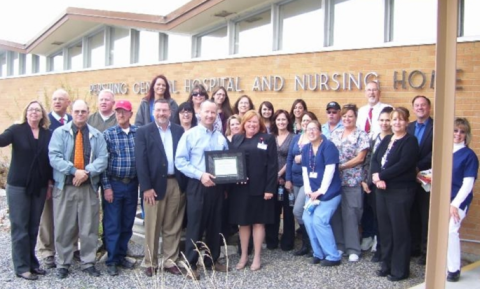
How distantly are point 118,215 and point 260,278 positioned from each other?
1.82 metres

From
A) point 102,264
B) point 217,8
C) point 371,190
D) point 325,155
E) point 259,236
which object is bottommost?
point 102,264

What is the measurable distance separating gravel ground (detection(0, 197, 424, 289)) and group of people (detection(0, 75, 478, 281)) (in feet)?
0.43

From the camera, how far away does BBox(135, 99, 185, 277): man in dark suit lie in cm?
556

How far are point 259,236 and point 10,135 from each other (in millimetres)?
3082

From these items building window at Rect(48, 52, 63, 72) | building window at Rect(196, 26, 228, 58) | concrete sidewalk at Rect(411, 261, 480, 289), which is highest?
building window at Rect(48, 52, 63, 72)

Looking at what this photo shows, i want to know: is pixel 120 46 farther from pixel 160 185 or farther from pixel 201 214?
pixel 201 214

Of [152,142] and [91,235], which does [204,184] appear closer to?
[152,142]

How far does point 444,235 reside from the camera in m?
3.03

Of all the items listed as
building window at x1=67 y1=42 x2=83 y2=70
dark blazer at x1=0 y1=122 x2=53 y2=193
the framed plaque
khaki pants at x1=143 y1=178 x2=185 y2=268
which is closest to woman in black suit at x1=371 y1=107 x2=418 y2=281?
the framed plaque

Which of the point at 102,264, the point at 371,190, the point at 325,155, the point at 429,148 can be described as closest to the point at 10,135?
the point at 102,264

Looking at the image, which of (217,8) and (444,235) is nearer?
(444,235)

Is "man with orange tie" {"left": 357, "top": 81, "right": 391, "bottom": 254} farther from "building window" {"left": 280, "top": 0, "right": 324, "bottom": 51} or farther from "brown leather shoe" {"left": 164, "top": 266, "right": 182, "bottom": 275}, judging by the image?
"brown leather shoe" {"left": 164, "top": 266, "right": 182, "bottom": 275}

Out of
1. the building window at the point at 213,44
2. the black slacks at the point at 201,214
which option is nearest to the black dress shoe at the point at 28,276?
the black slacks at the point at 201,214

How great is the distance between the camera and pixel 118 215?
576 centimetres
